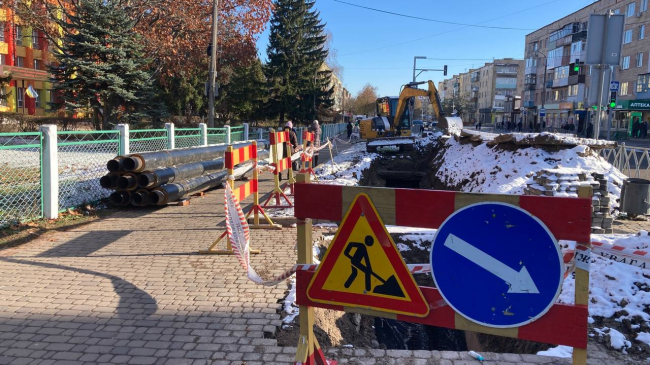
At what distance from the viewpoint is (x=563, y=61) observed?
61.2m

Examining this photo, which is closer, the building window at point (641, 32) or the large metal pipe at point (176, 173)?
the large metal pipe at point (176, 173)

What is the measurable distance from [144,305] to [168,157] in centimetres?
538

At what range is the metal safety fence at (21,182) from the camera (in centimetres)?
692

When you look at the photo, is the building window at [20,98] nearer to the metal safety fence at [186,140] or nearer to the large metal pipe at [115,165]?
the metal safety fence at [186,140]

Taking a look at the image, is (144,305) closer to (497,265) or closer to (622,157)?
(497,265)

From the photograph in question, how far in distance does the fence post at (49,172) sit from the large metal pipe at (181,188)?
5.24 feet

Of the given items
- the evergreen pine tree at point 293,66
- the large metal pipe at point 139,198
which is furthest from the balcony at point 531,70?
the large metal pipe at point 139,198

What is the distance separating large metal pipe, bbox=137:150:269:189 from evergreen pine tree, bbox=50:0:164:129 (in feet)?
40.4

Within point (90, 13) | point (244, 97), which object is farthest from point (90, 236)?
point (244, 97)

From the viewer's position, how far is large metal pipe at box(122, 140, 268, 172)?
319 inches

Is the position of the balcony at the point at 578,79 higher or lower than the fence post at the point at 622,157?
higher

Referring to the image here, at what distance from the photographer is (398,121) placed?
24.9m

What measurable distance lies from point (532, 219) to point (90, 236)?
6.60 m

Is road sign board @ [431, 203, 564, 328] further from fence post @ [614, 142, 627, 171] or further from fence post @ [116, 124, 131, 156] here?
fence post @ [614, 142, 627, 171]
